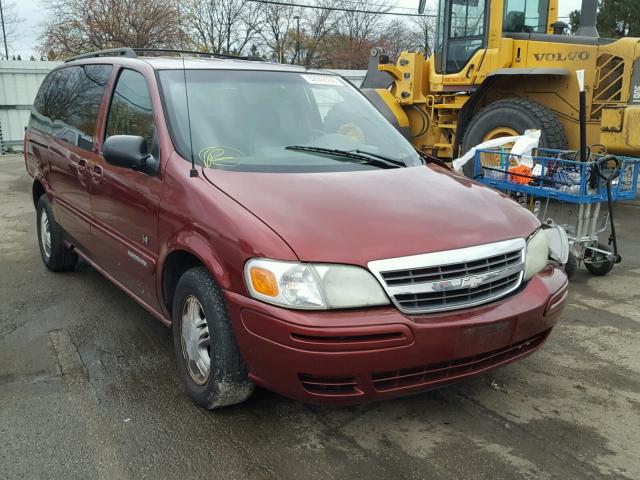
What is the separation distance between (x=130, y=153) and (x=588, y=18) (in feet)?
27.1

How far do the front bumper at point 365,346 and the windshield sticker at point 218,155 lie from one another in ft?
2.79

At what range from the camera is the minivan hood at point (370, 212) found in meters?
2.53

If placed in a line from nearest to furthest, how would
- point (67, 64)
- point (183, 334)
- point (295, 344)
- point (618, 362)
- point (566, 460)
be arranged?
point (295, 344)
point (566, 460)
point (183, 334)
point (618, 362)
point (67, 64)

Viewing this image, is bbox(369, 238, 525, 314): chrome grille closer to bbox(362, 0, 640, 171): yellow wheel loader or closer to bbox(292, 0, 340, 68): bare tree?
bbox(362, 0, 640, 171): yellow wheel loader

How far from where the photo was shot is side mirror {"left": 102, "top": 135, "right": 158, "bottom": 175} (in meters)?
3.23

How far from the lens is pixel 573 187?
513 centimetres

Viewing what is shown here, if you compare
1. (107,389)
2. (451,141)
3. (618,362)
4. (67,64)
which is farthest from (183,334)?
(451,141)

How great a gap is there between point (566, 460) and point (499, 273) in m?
0.90

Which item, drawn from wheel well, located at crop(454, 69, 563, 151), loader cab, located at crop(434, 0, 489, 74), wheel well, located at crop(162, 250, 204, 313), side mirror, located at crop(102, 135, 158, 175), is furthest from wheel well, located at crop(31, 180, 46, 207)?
loader cab, located at crop(434, 0, 489, 74)

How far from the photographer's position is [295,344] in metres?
2.40

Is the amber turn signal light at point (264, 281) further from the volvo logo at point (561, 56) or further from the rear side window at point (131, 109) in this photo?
the volvo logo at point (561, 56)

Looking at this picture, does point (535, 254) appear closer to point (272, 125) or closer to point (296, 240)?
point (296, 240)

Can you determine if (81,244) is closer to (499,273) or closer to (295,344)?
(295,344)

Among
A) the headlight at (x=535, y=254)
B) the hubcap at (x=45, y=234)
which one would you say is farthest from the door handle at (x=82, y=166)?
the headlight at (x=535, y=254)
